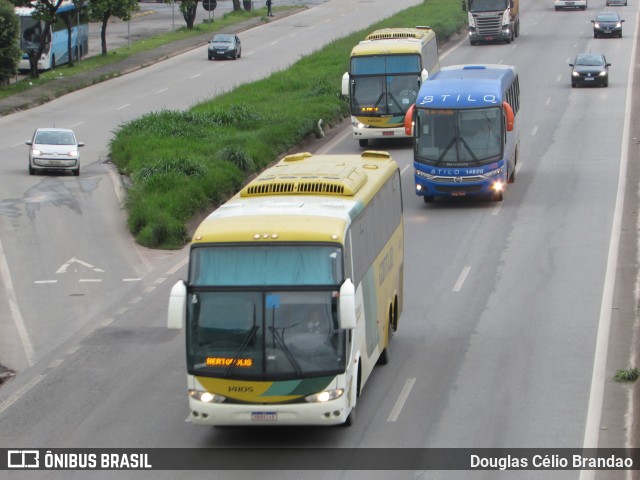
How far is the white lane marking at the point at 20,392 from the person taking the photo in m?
18.2

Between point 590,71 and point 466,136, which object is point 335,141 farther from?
point 590,71

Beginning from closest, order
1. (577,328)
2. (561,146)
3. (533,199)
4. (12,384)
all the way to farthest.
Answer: (12,384) < (577,328) < (533,199) < (561,146)

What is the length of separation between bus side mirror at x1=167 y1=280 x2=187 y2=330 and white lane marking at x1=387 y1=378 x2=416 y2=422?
3476 mm

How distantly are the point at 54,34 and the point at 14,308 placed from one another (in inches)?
1749

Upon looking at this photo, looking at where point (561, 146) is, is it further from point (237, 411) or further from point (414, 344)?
point (237, 411)

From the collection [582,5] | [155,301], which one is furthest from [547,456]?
[582,5]

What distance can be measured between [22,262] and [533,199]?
43.9 ft

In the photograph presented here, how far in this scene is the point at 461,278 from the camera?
24750 mm

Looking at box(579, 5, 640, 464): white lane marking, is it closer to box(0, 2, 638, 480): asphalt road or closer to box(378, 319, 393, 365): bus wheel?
box(0, 2, 638, 480): asphalt road

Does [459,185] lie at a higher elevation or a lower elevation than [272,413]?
lower

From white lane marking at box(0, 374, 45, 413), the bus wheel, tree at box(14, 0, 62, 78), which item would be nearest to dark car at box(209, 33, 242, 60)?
tree at box(14, 0, 62, 78)

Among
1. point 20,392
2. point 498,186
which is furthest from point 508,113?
point 20,392

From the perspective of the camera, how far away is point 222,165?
35188 mm

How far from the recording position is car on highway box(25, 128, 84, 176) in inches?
1496
